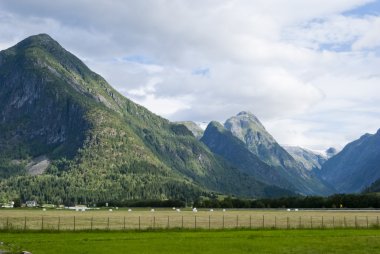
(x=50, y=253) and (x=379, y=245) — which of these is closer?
(x=50, y=253)

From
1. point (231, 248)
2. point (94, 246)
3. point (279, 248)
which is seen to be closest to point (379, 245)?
point (279, 248)

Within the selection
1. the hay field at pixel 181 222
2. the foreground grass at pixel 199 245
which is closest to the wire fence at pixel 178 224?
the hay field at pixel 181 222

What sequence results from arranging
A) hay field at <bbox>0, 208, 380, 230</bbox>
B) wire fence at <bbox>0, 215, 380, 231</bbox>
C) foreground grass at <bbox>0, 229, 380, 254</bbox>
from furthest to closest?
1. hay field at <bbox>0, 208, 380, 230</bbox>
2. wire fence at <bbox>0, 215, 380, 231</bbox>
3. foreground grass at <bbox>0, 229, 380, 254</bbox>

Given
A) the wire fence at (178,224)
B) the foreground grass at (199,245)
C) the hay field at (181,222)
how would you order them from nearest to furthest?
the foreground grass at (199,245) < the wire fence at (178,224) < the hay field at (181,222)

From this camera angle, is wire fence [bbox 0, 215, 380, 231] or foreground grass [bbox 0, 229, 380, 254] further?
wire fence [bbox 0, 215, 380, 231]

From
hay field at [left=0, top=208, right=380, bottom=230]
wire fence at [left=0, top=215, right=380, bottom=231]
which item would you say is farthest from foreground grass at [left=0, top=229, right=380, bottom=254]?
hay field at [left=0, top=208, right=380, bottom=230]

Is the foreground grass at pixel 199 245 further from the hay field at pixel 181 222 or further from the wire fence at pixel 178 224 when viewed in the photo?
the hay field at pixel 181 222

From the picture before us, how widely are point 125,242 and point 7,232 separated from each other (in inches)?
975

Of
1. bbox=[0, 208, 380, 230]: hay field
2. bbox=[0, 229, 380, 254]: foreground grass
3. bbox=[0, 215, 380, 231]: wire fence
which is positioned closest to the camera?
bbox=[0, 229, 380, 254]: foreground grass

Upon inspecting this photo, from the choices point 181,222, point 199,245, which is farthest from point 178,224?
point 199,245

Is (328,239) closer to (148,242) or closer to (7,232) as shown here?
(148,242)

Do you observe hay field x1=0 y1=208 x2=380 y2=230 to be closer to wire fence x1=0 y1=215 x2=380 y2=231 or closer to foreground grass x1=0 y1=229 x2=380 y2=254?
wire fence x1=0 y1=215 x2=380 y2=231

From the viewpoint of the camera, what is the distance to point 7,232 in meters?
77.0

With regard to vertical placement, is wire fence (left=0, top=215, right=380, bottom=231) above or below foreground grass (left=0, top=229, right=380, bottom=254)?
below
